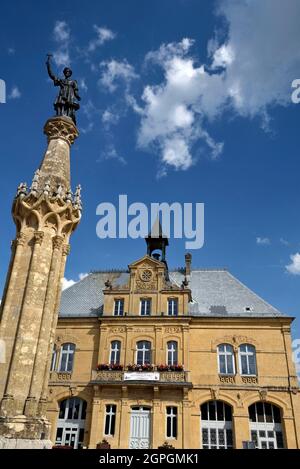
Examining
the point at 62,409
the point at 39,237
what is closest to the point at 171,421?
the point at 62,409

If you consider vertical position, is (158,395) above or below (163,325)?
below

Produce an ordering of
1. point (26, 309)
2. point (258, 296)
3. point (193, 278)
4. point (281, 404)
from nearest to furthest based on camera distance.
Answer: point (26, 309)
point (281, 404)
point (258, 296)
point (193, 278)

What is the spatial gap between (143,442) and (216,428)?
4.72m

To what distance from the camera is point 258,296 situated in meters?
29.1

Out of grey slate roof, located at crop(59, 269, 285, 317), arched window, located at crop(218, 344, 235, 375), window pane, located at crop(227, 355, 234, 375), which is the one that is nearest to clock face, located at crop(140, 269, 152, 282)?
grey slate roof, located at crop(59, 269, 285, 317)

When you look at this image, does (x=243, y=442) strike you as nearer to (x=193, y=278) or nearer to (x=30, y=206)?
(x=193, y=278)

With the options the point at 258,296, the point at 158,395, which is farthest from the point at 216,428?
the point at 258,296

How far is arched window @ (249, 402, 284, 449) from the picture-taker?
22938 mm

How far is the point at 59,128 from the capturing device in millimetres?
13766

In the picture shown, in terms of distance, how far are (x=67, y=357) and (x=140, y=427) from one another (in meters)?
7.05

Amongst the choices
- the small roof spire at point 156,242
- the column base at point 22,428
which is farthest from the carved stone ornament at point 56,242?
the small roof spire at point 156,242

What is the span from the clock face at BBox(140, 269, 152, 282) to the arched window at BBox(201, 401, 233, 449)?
9.47 meters

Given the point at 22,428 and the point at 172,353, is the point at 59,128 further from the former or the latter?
the point at 172,353
